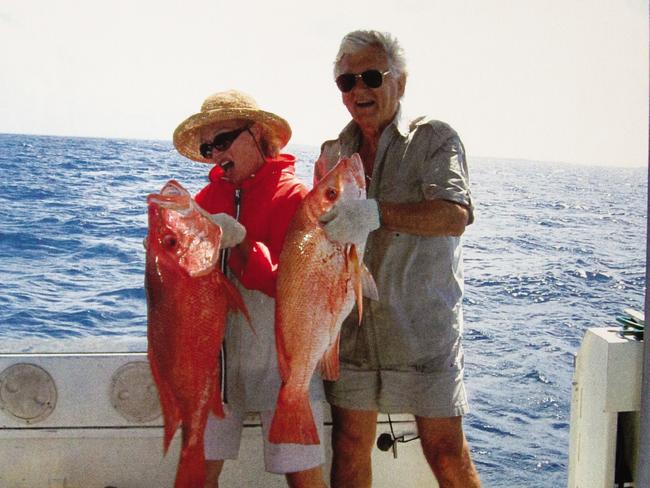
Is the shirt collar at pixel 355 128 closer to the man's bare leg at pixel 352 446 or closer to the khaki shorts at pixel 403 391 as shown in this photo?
the khaki shorts at pixel 403 391

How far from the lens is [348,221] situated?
6.79ft

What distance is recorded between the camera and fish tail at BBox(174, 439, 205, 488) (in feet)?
7.22

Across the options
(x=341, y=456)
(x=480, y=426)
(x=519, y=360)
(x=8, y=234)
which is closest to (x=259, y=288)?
(x=341, y=456)

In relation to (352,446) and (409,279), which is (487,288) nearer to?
(352,446)

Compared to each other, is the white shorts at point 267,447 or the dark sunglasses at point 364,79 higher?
the dark sunglasses at point 364,79

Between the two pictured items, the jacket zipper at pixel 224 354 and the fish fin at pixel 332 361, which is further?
the jacket zipper at pixel 224 354

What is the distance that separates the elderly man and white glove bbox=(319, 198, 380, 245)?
1.82 ft

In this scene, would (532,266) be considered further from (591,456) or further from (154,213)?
(154,213)

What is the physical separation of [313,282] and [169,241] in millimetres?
447

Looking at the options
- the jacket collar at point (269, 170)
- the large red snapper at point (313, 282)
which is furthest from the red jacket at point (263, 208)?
the large red snapper at point (313, 282)

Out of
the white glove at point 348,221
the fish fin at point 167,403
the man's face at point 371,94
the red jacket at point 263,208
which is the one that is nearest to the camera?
the white glove at point 348,221

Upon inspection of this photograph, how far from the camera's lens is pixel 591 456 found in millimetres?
3162

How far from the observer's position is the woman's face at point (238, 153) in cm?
258

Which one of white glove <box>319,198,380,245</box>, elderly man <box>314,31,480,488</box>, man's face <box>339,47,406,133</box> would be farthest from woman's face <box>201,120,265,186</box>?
white glove <box>319,198,380,245</box>
